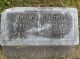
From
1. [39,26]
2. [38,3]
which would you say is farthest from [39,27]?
[38,3]

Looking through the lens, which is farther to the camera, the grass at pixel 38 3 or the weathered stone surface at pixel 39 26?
the grass at pixel 38 3

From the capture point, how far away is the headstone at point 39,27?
325cm

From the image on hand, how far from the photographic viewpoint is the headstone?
3.25 meters

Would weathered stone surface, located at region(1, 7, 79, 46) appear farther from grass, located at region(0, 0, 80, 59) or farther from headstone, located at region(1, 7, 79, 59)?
grass, located at region(0, 0, 80, 59)

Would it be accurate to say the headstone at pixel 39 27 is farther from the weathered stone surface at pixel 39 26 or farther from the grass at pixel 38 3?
the grass at pixel 38 3

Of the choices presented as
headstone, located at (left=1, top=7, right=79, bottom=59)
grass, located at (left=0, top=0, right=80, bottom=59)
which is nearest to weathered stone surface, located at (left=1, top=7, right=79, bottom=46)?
headstone, located at (left=1, top=7, right=79, bottom=59)

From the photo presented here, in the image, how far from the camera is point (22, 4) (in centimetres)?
385

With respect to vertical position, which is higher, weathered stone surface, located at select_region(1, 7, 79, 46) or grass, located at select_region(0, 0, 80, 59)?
grass, located at select_region(0, 0, 80, 59)

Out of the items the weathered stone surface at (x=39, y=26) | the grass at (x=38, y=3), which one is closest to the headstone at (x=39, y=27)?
the weathered stone surface at (x=39, y=26)

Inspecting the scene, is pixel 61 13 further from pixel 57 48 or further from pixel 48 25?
pixel 57 48

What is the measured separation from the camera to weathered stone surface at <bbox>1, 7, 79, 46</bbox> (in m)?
3.25

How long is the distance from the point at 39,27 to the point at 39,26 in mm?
14

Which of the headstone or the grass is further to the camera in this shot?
the grass

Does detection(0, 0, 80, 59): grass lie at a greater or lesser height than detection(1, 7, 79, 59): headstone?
greater
